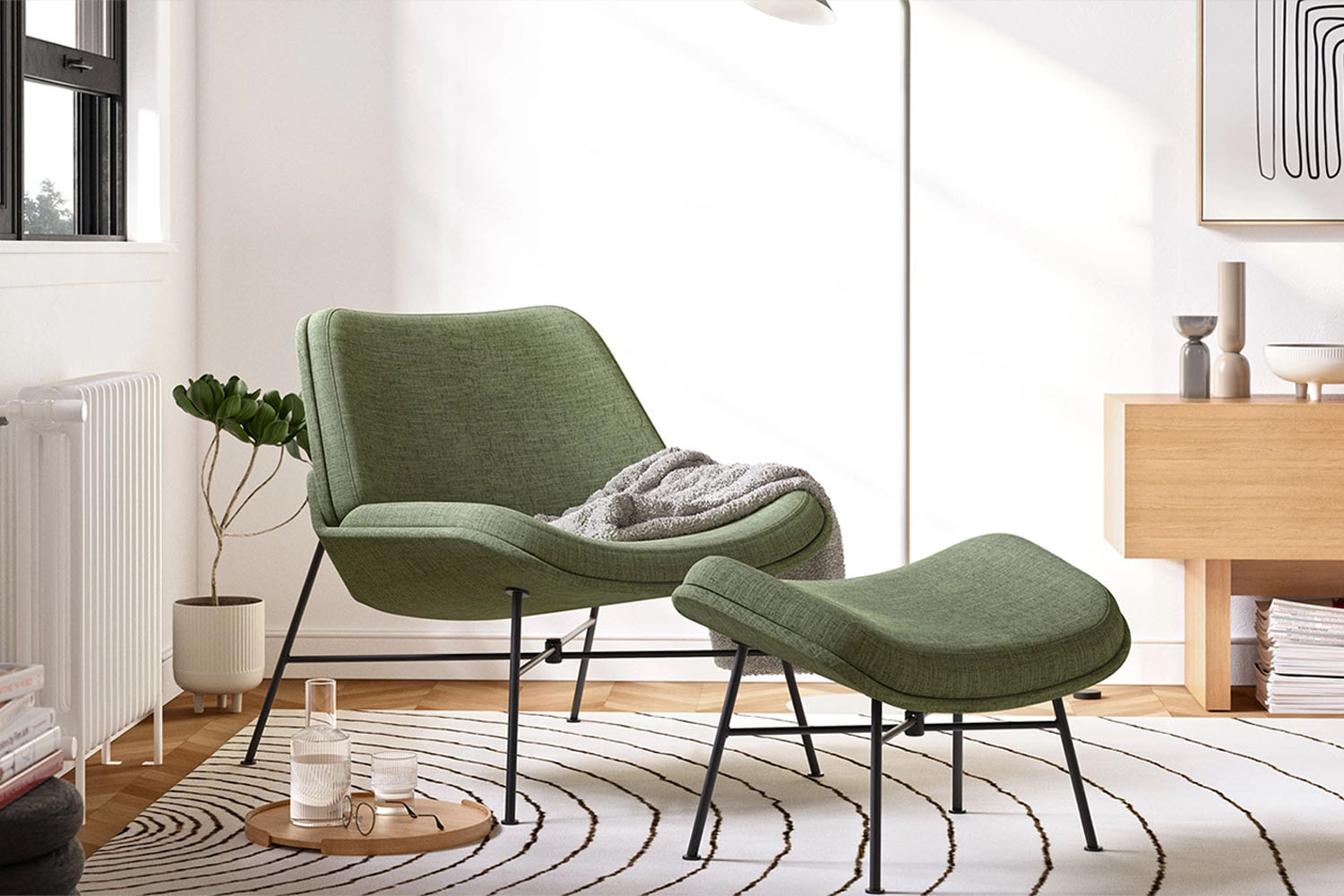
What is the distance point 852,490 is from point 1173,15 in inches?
56.5

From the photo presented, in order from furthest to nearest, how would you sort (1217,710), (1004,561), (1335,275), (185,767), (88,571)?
(1335,275) → (1217,710) → (185,767) → (88,571) → (1004,561)

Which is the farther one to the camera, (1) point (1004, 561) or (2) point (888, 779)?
(2) point (888, 779)

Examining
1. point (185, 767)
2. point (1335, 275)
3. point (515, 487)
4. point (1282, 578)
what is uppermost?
point (1335, 275)

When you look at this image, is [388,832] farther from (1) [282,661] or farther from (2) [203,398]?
(2) [203,398]

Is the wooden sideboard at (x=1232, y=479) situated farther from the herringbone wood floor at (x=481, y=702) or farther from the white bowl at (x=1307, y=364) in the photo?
the herringbone wood floor at (x=481, y=702)

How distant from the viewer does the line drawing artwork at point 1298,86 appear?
403 cm

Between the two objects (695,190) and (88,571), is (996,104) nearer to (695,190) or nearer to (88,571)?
(695,190)

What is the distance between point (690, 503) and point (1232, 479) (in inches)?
54.7

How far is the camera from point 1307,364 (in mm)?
3789

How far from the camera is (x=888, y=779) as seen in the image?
10.3ft

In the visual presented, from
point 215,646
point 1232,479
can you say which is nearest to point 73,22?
point 215,646

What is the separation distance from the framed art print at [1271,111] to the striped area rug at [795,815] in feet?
4.25

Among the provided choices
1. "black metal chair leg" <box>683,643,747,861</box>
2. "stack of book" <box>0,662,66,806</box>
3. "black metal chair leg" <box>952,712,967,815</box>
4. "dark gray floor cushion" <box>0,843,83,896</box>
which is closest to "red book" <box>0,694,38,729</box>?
"stack of book" <box>0,662,66,806</box>

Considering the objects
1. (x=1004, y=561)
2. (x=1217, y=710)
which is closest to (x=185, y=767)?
(x=1004, y=561)
